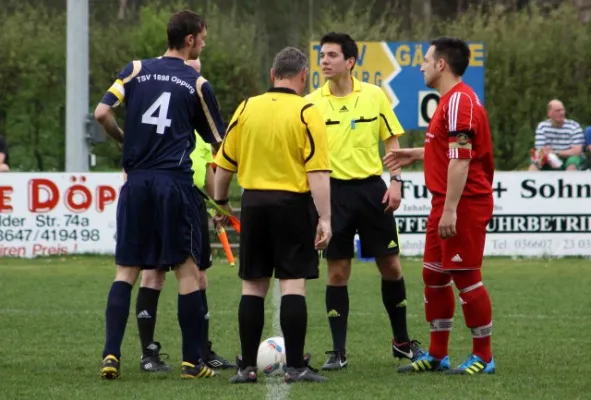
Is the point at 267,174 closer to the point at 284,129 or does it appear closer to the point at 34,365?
the point at 284,129

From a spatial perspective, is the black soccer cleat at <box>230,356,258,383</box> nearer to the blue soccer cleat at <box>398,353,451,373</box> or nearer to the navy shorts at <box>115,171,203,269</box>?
the navy shorts at <box>115,171,203,269</box>

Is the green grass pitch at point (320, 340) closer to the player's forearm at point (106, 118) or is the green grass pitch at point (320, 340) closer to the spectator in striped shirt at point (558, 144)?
the player's forearm at point (106, 118)

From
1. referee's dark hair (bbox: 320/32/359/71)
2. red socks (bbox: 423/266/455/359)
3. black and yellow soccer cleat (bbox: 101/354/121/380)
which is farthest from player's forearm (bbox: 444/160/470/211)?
black and yellow soccer cleat (bbox: 101/354/121/380)

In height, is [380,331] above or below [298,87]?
below

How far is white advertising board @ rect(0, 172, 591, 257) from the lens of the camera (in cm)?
1969

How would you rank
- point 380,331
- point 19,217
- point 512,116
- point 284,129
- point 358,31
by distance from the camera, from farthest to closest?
point 358,31 < point 512,116 < point 19,217 < point 380,331 < point 284,129

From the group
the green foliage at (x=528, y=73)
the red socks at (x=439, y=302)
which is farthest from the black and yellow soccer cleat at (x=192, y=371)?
the green foliage at (x=528, y=73)

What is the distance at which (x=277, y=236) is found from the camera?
27.5 feet

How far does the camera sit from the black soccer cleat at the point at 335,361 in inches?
362

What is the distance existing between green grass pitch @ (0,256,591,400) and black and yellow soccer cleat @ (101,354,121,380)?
6 cm

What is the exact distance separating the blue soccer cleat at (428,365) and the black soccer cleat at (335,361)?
44 centimetres

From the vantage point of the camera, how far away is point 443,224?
8.45 metres

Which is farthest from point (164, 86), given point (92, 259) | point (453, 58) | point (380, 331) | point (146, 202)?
point (92, 259)

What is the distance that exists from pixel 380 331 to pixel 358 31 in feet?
72.8
